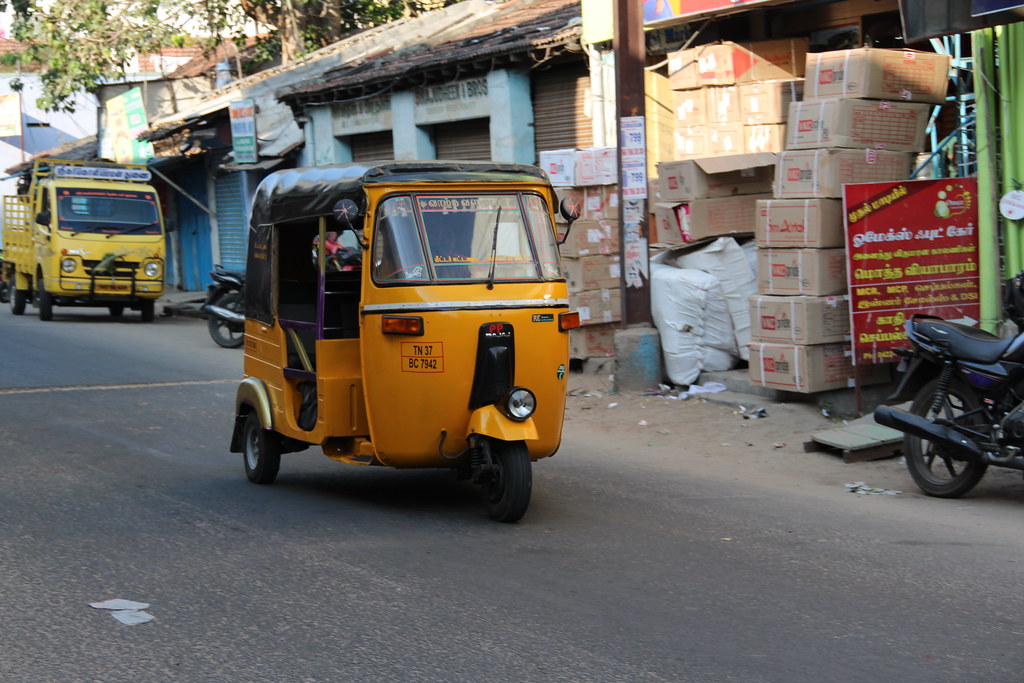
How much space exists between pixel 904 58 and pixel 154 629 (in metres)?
7.86

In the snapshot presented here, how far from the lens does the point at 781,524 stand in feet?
22.1

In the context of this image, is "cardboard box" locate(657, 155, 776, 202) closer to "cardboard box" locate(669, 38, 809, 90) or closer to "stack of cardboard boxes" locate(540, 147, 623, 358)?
"stack of cardboard boxes" locate(540, 147, 623, 358)

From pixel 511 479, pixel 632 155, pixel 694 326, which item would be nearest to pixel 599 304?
pixel 694 326

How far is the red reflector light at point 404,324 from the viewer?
6.37 metres

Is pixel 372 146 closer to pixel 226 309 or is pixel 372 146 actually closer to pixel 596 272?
pixel 226 309

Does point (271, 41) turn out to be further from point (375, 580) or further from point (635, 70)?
point (375, 580)

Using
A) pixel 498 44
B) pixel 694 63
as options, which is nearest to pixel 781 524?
pixel 694 63

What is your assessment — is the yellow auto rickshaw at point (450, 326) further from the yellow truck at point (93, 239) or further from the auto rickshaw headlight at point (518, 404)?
the yellow truck at point (93, 239)

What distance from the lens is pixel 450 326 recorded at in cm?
642

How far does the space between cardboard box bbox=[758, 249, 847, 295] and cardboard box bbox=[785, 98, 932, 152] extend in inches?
36.1

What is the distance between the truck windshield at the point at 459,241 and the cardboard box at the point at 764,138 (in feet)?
19.0

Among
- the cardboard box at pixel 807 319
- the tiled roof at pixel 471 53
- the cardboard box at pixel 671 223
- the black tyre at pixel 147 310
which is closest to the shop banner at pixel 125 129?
the tiled roof at pixel 471 53

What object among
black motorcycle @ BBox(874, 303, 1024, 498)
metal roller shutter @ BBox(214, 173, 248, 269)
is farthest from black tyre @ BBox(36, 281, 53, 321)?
black motorcycle @ BBox(874, 303, 1024, 498)

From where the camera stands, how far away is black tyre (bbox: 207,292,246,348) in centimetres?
1664
